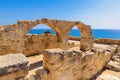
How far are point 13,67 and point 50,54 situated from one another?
1.51 metres

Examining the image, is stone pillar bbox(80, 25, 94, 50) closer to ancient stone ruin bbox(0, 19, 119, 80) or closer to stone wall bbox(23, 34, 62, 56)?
ancient stone ruin bbox(0, 19, 119, 80)

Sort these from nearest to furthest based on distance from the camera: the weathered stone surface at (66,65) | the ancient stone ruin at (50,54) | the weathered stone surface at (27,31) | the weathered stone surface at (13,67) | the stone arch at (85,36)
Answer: the weathered stone surface at (13,67) < the ancient stone ruin at (50,54) < the weathered stone surface at (66,65) < the weathered stone surface at (27,31) < the stone arch at (85,36)

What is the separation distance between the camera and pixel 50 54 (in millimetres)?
4449

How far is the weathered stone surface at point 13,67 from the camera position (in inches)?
120

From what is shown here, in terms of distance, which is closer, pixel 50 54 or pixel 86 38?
pixel 50 54

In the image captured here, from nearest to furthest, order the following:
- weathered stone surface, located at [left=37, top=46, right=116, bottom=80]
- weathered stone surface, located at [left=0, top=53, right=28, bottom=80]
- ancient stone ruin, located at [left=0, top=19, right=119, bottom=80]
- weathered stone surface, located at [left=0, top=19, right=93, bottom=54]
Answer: weathered stone surface, located at [left=0, top=53, right=28, bottom=80], ancient stone ruin, located at [left=0, top=19, right=119, bottom=80], weathered stone surface, located at [left=37, top=46, right=116, bottom=80], weathered stone surface, located at [left=0, top=19, right=93, bottom=54]

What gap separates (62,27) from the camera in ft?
33.3

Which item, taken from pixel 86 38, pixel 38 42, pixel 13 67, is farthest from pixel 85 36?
pixel 13 67

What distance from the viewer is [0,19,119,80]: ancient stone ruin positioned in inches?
133

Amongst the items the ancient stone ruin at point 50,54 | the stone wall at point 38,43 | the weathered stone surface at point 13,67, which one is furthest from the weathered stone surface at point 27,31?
the weathered stone surface at point 13,67

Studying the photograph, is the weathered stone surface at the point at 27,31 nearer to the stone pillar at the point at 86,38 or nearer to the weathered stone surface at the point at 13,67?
the stone pillar at the point at 86,38

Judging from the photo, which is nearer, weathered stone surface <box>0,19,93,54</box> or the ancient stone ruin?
the ancient stone ruin

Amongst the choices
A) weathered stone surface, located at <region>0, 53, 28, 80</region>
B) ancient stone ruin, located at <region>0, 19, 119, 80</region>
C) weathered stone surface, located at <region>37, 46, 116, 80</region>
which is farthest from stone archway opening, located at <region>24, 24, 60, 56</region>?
weathered stone surface, located at <region>0, 53, 28, 80</region>

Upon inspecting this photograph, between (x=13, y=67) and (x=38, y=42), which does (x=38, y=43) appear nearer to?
(x=38, y=42)
